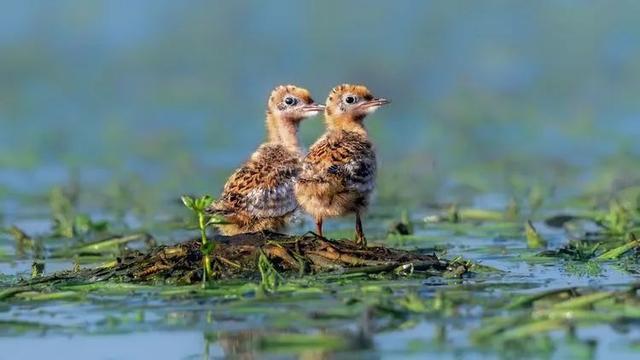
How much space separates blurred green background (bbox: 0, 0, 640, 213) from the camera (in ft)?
80.6

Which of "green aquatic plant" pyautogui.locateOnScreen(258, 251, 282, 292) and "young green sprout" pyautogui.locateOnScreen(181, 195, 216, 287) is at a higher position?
"young green sprout" pyautogui.locateOnScreen(181, 195, 216, 287)

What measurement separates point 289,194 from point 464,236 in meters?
2.55

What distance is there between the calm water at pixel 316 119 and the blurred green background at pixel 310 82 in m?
0.05

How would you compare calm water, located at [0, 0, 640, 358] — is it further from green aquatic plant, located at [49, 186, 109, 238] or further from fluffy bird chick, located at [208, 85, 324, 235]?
fluffy bird chick, located at [208, 85, 324, 235]

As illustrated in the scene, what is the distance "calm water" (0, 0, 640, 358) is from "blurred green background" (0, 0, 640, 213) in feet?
0.15

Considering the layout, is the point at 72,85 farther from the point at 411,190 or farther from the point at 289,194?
the point at 289,194

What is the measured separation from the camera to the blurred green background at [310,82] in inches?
967

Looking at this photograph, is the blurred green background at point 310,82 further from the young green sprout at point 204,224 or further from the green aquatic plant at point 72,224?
the young green sprout at point 204,224

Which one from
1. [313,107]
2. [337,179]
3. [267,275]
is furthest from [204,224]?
[313,107]

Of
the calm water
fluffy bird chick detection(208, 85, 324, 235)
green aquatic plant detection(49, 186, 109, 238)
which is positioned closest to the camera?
fluffy bird chick detection(208, 85, 324, 235)

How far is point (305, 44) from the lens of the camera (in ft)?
104

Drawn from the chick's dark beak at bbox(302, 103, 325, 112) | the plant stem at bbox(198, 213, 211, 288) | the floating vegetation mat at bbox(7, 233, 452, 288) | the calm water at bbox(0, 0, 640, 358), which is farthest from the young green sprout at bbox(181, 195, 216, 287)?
the chick's dark beak at bbox(302, 103, 325, 112)

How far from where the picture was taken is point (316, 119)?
28.5 metres

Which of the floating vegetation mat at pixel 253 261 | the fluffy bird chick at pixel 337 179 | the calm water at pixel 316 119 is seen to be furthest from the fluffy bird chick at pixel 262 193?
the calm water at pixel 316 119
